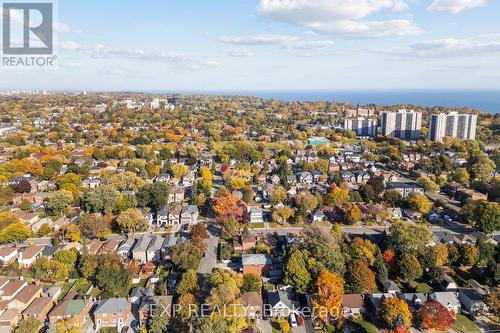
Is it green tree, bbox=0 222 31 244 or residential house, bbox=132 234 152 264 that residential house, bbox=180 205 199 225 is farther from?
green tree, bbox=0 222 31 244

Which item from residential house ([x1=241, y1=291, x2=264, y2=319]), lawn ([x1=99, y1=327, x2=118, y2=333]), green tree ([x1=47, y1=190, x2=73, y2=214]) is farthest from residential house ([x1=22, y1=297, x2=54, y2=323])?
green tree ([x1=47, y1=190, x2=73, y2=214])

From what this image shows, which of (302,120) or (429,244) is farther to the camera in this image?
(302,120)

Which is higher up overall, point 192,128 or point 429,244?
point 192,128

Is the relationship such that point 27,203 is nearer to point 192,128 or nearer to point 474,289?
point 474,289

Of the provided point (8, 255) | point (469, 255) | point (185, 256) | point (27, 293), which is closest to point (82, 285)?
point (27, 293)

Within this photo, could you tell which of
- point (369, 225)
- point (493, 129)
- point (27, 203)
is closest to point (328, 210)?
point (369, 225)

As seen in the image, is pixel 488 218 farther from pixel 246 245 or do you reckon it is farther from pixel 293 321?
pixel 293 321
